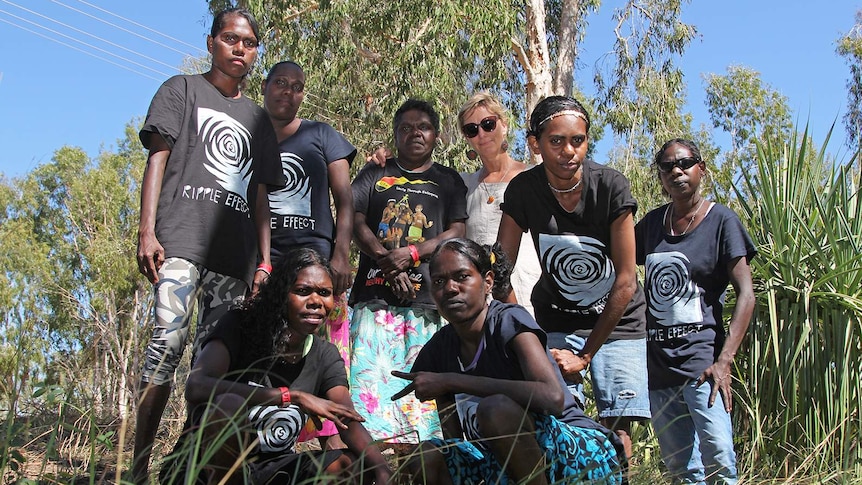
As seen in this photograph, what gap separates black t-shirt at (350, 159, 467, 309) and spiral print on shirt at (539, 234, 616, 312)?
0.85 metres

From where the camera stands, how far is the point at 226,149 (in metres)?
3.80

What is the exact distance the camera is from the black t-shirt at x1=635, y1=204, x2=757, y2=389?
3877mm

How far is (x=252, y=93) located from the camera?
47.5ft

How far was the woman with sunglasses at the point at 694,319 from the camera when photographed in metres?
3.71

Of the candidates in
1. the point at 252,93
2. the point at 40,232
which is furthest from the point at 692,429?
the point at 40,232

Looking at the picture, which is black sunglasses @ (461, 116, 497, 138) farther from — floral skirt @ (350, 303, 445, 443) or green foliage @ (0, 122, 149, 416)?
green foliage @ (0, 122, 149, 416)

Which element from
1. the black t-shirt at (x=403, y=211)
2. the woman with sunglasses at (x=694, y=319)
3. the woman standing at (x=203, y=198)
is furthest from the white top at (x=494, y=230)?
the woman standing at (x=203, y=198)

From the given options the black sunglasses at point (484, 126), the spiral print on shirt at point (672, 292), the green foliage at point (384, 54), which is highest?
the green foliage at point (384, 54)

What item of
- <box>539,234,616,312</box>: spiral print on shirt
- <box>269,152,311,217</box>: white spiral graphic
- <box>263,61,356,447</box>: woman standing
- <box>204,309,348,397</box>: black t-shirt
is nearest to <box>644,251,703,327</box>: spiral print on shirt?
<box>539,234,616,312</box>: spiral print on shirt

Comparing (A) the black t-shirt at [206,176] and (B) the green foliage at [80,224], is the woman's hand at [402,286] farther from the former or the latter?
(B) the green foliage at [80,224]

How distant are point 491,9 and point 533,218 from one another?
9.96m

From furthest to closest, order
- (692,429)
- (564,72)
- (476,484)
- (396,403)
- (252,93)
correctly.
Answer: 1. (564,72)
2. (252,93)
3. (396,403)
4. (692,429)
5. (476,484)

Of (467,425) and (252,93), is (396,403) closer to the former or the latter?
(467,425)

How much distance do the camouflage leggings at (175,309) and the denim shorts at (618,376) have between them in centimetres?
141
